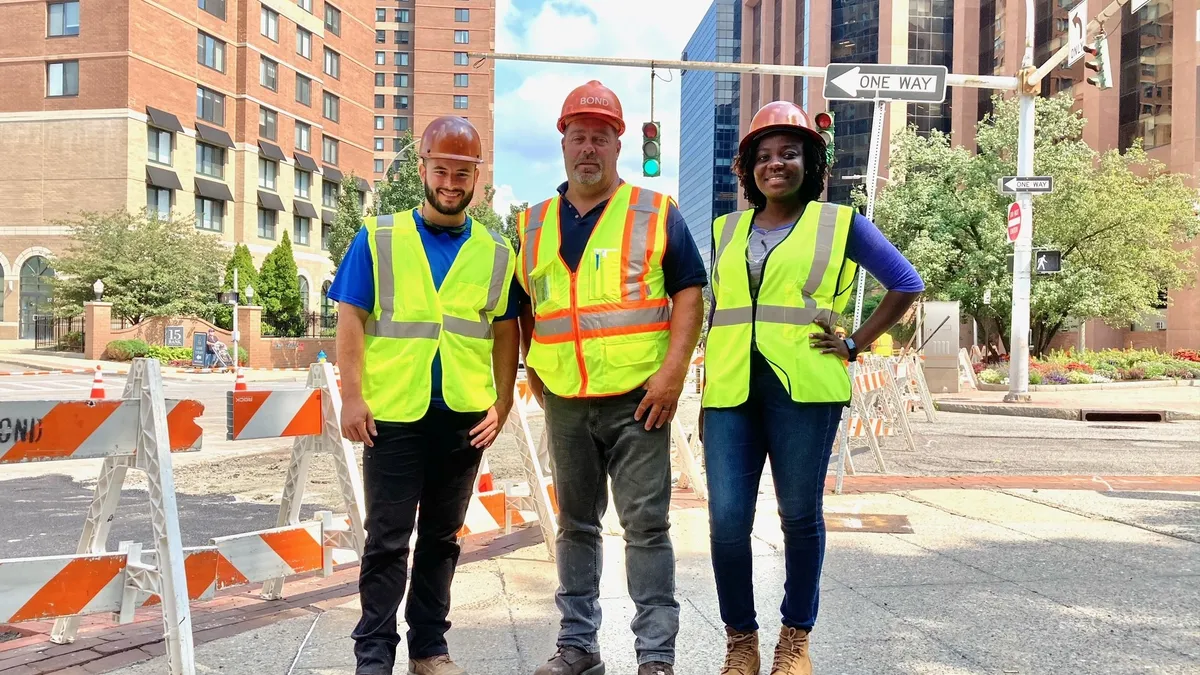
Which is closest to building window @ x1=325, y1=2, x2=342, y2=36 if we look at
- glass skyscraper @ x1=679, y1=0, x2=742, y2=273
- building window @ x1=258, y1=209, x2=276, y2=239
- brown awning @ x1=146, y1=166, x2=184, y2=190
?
building window @ x1=258, y1=209, x2=276, y2=239

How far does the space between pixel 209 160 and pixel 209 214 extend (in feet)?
8.97

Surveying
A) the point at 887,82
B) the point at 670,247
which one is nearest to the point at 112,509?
the point at 670,247

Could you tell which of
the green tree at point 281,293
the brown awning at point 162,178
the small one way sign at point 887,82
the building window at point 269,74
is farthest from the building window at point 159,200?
the small one way sign at point 887,82

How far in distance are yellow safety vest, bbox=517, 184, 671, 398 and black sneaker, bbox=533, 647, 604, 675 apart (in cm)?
96

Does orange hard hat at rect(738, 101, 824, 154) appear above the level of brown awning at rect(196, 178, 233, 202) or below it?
below

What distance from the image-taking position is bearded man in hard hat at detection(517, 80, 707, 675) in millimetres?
3336

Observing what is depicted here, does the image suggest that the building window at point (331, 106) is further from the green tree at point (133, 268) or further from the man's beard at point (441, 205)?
the man's beard at point (441, 205)

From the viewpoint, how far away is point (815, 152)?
3.50 meters

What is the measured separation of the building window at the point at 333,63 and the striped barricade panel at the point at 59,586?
2314 inches

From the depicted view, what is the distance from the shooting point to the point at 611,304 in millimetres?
3340

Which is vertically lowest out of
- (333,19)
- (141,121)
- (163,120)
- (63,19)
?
(141,121)

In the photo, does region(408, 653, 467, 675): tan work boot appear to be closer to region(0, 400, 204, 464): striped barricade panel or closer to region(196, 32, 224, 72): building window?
region(0, 400, 204, 464): striped barricade panel

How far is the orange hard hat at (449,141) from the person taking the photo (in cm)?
339

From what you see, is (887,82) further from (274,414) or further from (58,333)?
(58,333)
